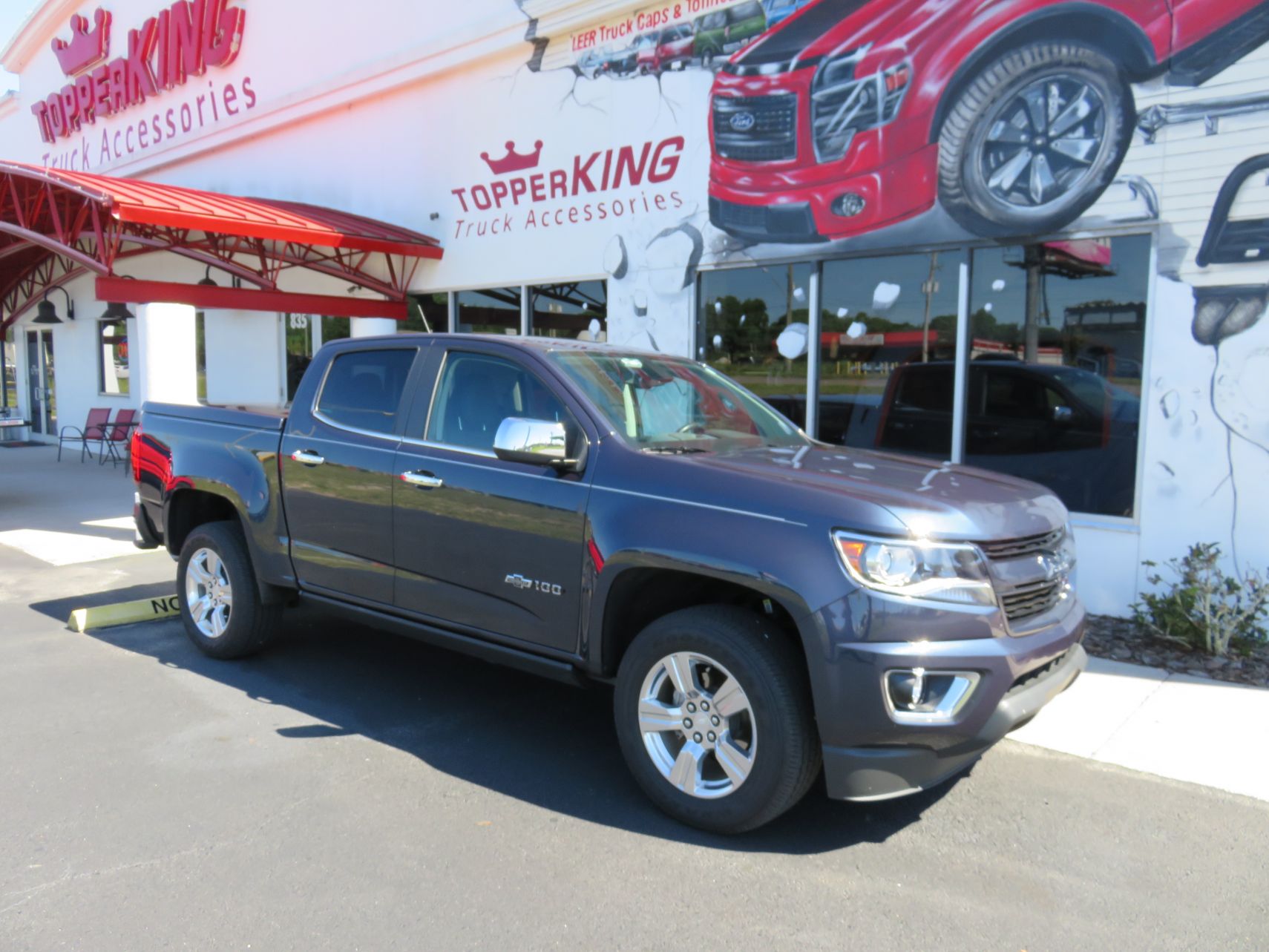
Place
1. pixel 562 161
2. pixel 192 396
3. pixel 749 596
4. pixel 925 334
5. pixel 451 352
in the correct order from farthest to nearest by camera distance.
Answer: pixel 192 396
pixel 562 161
pixel 925 334
pixel 451 352
pixel 749 596

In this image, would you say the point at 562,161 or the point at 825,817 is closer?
the point at 825,817

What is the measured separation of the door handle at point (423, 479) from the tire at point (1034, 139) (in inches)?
191

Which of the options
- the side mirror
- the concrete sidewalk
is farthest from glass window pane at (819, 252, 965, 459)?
the side mirror

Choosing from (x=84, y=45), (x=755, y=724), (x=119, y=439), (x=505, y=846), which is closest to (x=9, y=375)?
(x=84, y=45)

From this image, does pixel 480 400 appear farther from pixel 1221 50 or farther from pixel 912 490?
pixel 1221 50

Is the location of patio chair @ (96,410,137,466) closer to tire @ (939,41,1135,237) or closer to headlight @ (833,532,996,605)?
tire @ (939,41,1135,237)

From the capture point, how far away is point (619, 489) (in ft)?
12.6

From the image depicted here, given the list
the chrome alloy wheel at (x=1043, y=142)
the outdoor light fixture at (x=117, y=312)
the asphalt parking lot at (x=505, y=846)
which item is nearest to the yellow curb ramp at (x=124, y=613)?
the asphalt parking lot at (x=505, y=846)

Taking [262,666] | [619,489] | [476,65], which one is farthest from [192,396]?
[619,489]

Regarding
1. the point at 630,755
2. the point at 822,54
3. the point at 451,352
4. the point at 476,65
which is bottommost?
the point at 630,755

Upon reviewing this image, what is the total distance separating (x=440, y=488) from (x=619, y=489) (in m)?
1.02

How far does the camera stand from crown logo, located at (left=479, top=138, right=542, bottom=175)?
1066cm

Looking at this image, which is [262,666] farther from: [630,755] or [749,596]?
[749,596]

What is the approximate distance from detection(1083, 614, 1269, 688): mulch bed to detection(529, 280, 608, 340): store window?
5.75 metres
